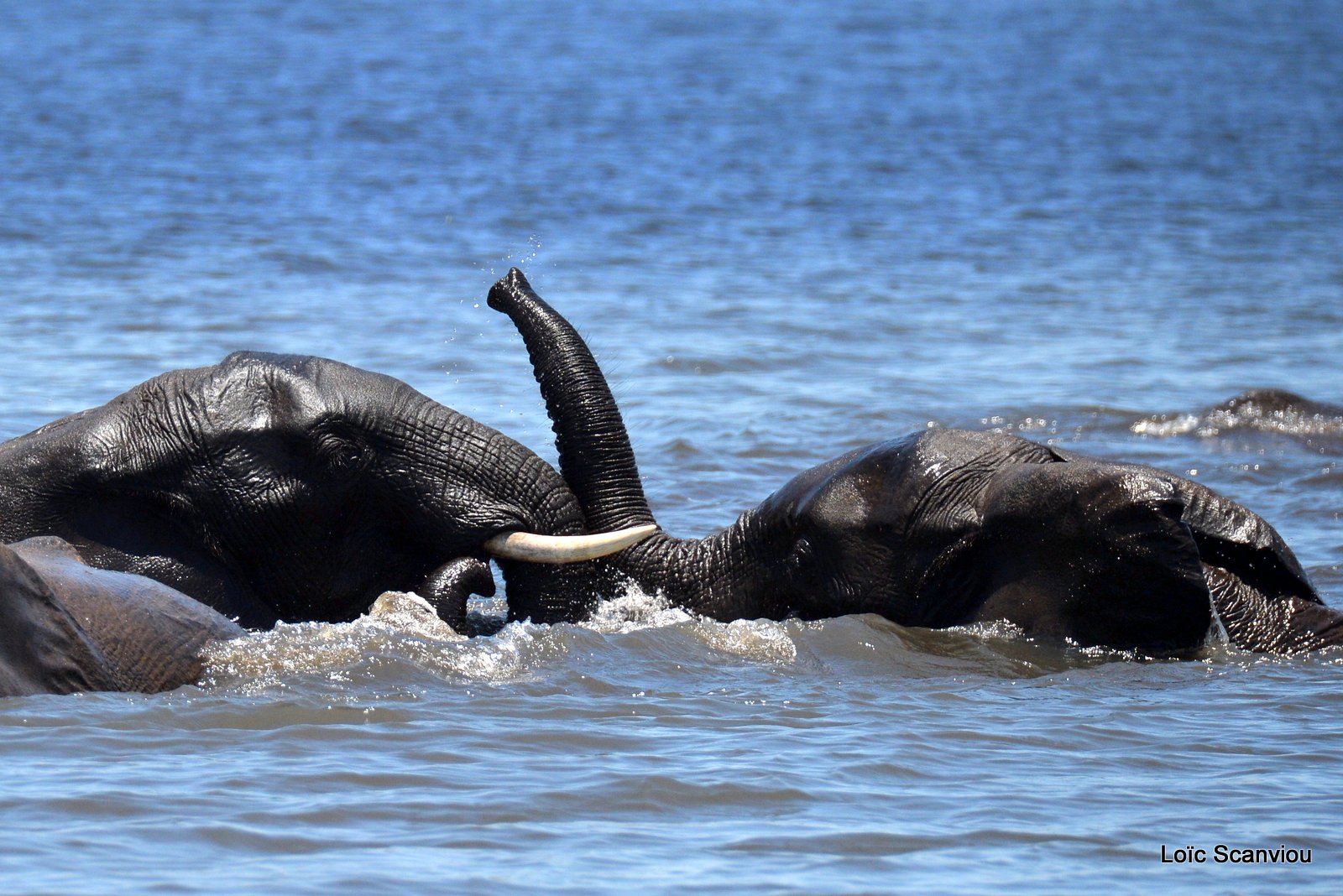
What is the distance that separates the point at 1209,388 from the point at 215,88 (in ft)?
109

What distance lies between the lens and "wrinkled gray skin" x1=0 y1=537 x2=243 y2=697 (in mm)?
6082

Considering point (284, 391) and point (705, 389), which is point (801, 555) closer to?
point (284, 391)

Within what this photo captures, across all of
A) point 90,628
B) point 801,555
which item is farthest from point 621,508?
point 90,628

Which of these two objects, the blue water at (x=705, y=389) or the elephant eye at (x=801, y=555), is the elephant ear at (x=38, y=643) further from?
the elephant eye at (x=801, y=555)

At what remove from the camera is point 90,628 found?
6449 mm

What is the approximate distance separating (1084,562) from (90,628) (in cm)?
312

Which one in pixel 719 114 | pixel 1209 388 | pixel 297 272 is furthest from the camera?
pixel 719 114

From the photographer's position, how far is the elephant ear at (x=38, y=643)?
19.7ft

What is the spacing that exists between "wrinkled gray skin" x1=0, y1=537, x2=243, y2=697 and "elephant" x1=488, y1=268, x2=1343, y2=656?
148 centimetres

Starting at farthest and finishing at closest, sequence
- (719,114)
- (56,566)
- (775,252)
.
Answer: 1. (719,114)
2. (775,252)
3. (56,566)

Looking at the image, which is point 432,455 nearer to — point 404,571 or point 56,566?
point 404,571

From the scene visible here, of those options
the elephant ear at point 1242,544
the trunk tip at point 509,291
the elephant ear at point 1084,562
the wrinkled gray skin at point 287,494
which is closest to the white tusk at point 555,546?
the wrinkled gray skin at point 287,494

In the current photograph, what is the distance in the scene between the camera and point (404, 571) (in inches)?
307

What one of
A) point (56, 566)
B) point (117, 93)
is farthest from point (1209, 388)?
point (117, 93)
